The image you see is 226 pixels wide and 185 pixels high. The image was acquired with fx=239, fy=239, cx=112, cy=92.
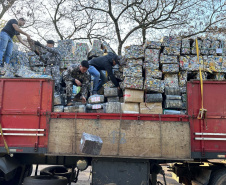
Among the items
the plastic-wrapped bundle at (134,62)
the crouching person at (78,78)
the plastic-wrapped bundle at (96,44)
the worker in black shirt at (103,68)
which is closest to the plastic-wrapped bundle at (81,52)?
the plastic-wrapped bundle at (96,44)

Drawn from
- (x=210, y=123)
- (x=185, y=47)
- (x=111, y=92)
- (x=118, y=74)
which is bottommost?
(x=210, y=123)

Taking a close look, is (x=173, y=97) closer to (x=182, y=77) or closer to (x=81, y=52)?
(x=182, y=77)

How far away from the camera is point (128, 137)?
4410 mm

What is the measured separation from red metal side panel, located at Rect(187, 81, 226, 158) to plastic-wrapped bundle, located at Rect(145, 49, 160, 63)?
221 centimetres

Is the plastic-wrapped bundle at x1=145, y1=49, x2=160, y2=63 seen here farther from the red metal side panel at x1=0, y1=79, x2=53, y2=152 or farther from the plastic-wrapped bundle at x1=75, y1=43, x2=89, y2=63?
the red metal side panel at x1=0, y1=79, x2=53, y2=152

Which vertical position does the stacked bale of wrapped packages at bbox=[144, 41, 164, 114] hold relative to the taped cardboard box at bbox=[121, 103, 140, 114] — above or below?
above

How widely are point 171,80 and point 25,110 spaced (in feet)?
12.7

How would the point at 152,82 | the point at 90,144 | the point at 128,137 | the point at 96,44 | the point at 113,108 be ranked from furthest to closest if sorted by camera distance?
the point at 96,44 < the point at 152,82 < the point at 113,108 < the point at 128,137 < the point at 90,144

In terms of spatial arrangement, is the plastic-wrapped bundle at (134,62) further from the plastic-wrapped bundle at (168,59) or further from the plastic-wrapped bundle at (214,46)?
the plastic-wrapped bundle at (214,46)

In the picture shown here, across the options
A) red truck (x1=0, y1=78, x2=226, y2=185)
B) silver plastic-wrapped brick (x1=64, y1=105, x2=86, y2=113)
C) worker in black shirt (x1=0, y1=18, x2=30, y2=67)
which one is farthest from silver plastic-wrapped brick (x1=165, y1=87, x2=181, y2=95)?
worker in black shirt (x1=0, y1=18, x2=30, y2=67)

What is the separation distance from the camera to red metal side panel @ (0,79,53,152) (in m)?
4.53

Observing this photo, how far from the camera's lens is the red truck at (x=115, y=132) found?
14.4 feet

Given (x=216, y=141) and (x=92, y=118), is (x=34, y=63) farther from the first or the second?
(x=216, y=141)

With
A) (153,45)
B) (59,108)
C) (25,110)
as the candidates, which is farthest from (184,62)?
(25,110)
